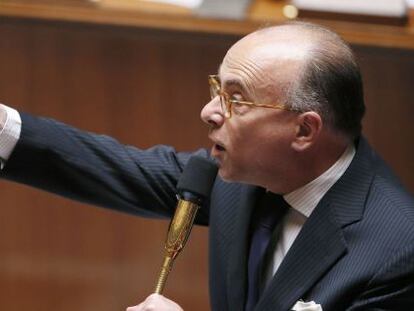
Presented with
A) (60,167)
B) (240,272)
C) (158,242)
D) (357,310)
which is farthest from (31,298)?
(357,310)

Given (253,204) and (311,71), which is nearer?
(311,71)

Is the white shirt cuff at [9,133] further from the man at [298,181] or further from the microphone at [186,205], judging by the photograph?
→ the microphone at [186,205]

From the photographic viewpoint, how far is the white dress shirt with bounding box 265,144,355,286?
1336mm

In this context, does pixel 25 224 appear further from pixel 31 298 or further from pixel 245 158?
pixel 245 158

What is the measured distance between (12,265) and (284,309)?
3.48 ft

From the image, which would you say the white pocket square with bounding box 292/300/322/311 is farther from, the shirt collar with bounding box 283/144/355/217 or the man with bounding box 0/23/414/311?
the shirt collar with bounding box 283/144/355/217

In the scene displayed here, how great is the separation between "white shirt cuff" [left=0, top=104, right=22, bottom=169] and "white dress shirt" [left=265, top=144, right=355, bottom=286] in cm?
43

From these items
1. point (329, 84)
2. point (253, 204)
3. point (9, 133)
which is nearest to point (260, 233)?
point (253, 204)

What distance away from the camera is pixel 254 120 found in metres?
1.30

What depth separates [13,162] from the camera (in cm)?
140

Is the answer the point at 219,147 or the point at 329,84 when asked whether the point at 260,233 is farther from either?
the point at 329,84

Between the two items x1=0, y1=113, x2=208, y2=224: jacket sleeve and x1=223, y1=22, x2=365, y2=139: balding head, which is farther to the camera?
x1=0, y1=113, x2=208, y2=224: jacket sleeve

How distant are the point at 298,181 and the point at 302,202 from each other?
0.11ft

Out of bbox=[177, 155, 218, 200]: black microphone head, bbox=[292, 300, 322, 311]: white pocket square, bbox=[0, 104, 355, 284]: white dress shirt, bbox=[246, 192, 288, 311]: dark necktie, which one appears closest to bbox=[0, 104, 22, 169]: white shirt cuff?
bbox=[0, 104, 355, 284]: white dress shirt
